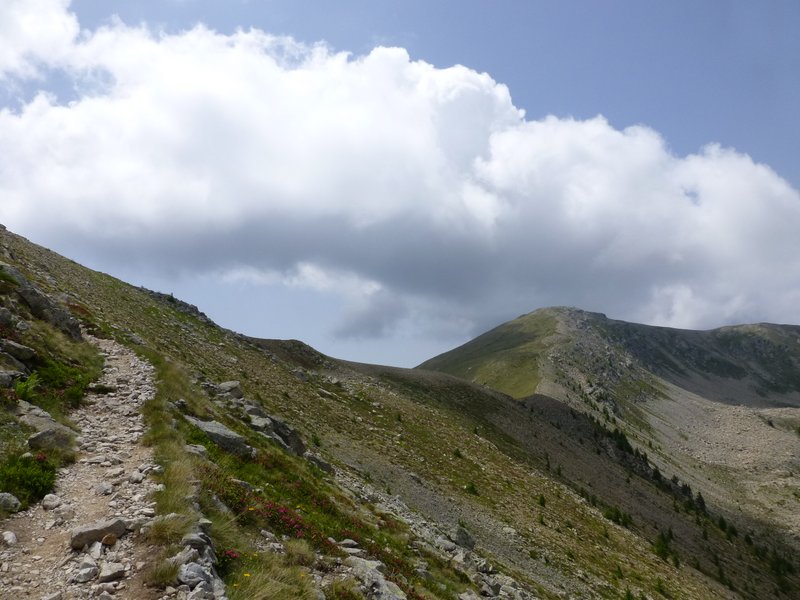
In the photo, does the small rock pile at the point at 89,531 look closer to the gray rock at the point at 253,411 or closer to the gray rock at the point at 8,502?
the gray rock at the point at 8,502

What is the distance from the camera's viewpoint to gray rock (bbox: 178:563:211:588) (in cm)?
884

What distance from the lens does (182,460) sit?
1390 cm

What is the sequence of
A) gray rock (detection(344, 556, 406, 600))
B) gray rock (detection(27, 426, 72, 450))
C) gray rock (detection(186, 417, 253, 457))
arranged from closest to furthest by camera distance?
1. gray rock (detection(344, 556, 406, 600))
2. gray rock (detection(27, 426, 72, 450))
3. gray rock (detection(186, 417, 253, 457))

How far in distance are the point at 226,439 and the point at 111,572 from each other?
1038 centimetres

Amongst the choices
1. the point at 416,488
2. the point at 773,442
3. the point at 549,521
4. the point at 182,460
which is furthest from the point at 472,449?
Result: the point at 773,442

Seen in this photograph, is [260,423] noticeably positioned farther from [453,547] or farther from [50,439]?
[50,439]

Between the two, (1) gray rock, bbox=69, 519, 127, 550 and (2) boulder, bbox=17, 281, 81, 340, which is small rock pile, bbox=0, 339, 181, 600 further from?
(2) boulder, bbox=17, 281, 81, 340

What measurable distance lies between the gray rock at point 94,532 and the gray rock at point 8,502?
1.83 metres

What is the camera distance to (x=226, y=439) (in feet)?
63.0

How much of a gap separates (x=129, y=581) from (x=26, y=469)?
549 cm

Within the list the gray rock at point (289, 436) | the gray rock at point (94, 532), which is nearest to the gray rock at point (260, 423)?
the gray rock at point (289, 436)

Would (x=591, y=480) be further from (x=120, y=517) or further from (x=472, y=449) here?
(x=120, y=517)

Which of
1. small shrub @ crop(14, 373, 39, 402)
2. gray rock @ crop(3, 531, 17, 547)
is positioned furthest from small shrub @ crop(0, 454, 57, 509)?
small shrub @ crop(14, 373, 39, 402)

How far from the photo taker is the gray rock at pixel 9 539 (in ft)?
31.6
